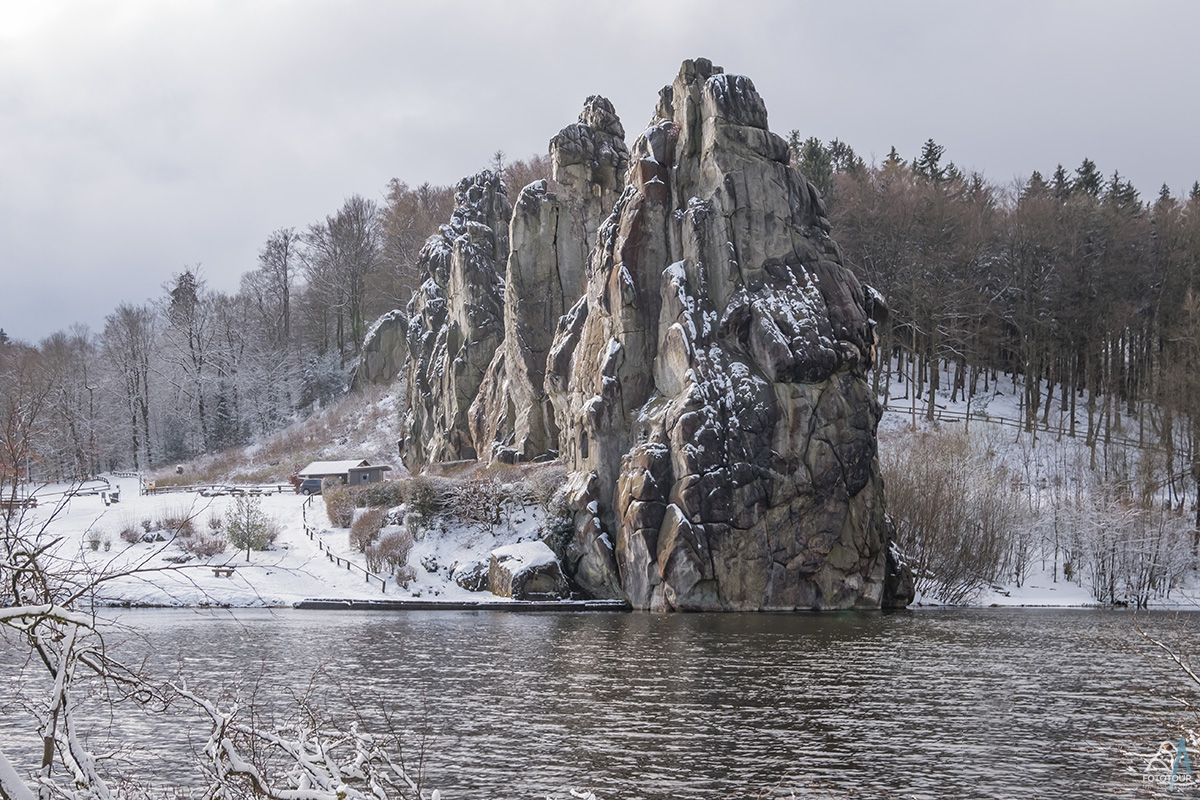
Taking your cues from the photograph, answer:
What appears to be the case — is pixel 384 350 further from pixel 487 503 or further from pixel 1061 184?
pixel 1061 184

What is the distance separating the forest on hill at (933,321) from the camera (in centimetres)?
7750

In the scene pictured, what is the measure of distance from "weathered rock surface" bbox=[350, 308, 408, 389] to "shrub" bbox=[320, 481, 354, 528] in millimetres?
37433

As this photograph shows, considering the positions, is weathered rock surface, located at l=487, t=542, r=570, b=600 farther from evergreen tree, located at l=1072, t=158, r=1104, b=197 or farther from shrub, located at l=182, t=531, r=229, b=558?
evergreen tree, located at l=1072, t=158, r=1104, b=197

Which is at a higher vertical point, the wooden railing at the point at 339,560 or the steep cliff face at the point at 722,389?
the steep cliff face at the point at 722,389

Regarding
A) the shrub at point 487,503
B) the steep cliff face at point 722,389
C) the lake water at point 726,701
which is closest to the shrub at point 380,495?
the shrub at point 487,503

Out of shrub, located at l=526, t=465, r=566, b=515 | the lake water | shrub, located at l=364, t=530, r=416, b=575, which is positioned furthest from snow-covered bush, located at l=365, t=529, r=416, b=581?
the lake water

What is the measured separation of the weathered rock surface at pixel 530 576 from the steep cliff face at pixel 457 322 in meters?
25.5

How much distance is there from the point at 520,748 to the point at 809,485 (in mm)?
33995

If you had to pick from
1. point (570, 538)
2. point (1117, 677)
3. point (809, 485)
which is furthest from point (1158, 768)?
point (570, 538)

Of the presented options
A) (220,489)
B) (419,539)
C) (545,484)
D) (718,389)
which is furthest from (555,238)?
(220,489)

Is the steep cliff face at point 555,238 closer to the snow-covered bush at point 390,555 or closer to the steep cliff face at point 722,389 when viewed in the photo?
the steep cliff face at point 722,389

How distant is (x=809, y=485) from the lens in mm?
52406

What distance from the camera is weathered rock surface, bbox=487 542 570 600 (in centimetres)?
5538

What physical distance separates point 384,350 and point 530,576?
5773cm
